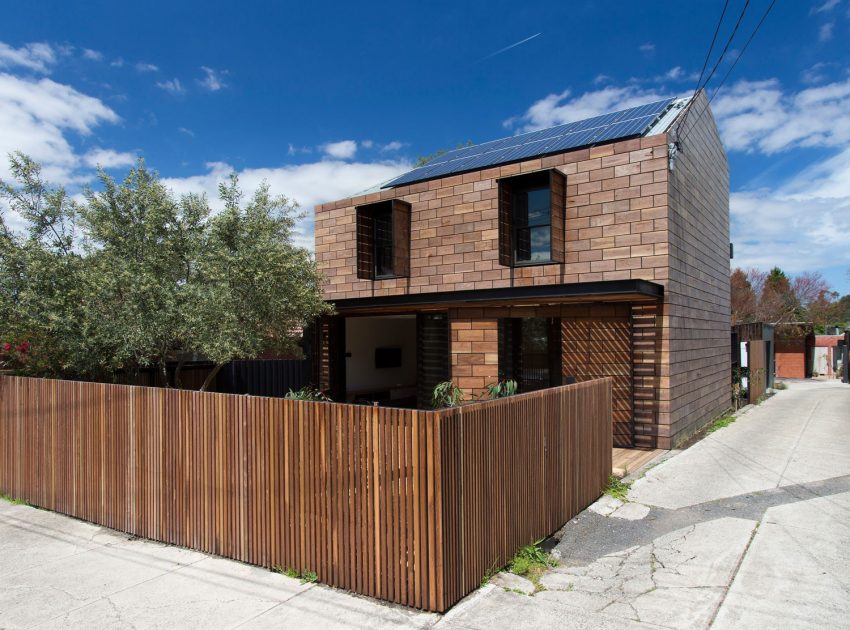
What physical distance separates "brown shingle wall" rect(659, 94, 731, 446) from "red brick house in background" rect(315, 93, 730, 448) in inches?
2.0

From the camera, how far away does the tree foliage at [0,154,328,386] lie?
27.1 feet

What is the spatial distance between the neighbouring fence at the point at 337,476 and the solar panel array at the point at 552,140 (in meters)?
6.39

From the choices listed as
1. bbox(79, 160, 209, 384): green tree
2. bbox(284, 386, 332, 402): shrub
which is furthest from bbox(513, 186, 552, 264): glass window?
bbox(79, 160, 209, 384): green tree

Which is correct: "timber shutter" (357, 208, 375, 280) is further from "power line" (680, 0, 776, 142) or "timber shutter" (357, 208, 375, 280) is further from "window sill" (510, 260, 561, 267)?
"power line" (680, 0, 776, 142)

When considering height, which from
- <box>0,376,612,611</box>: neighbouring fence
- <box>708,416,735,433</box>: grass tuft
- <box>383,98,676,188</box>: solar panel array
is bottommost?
<box>708,416,735,433</box>: grass tuft

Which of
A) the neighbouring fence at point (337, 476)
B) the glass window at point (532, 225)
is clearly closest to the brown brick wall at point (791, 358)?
the glass window at point (532, 225)

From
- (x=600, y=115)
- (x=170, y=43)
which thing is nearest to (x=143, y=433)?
(x=170, y=43)

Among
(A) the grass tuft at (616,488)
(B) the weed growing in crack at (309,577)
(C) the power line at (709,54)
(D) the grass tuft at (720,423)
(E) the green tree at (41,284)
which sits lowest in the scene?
(D) the grass tuft at (720,423)

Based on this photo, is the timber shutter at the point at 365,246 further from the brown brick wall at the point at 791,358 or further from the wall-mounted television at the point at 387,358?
the brown brick wall at the point at 791,358

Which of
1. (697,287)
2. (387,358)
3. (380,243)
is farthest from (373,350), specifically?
(697,287)

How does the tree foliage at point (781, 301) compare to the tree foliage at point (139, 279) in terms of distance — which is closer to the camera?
the tree foliage at point (139, 279)

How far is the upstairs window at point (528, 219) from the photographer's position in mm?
10430

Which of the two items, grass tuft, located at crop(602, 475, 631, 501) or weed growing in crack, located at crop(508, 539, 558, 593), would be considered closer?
weed growing in crack, located at crop(508, 539, 558, 593)

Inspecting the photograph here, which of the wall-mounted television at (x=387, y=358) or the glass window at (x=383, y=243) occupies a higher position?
the glass window at (x=383, y=243)
